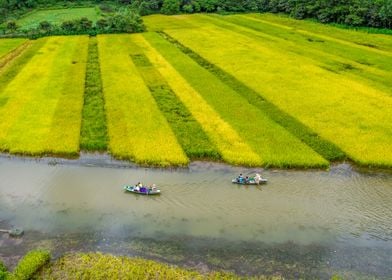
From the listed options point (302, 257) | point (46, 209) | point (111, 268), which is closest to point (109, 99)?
point (46, 209)

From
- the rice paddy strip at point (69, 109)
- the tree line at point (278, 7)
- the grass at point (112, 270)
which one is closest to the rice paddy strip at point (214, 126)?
the rice paddy strip at point (69, 109)

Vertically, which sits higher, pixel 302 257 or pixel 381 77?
pixel 381 77

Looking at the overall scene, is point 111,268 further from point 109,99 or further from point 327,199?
point 109,99

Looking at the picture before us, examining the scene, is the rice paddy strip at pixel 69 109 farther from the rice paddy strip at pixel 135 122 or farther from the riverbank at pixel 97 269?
the riverbank at pixel 97 269

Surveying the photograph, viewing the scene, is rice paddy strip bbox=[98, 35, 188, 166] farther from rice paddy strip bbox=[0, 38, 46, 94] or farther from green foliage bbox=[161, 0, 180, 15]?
green foliage bbox=[161, 0, 180, 15]

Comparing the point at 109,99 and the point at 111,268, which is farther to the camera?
the point at 109,99

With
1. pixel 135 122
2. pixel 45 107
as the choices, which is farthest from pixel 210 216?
pixel 45 107
